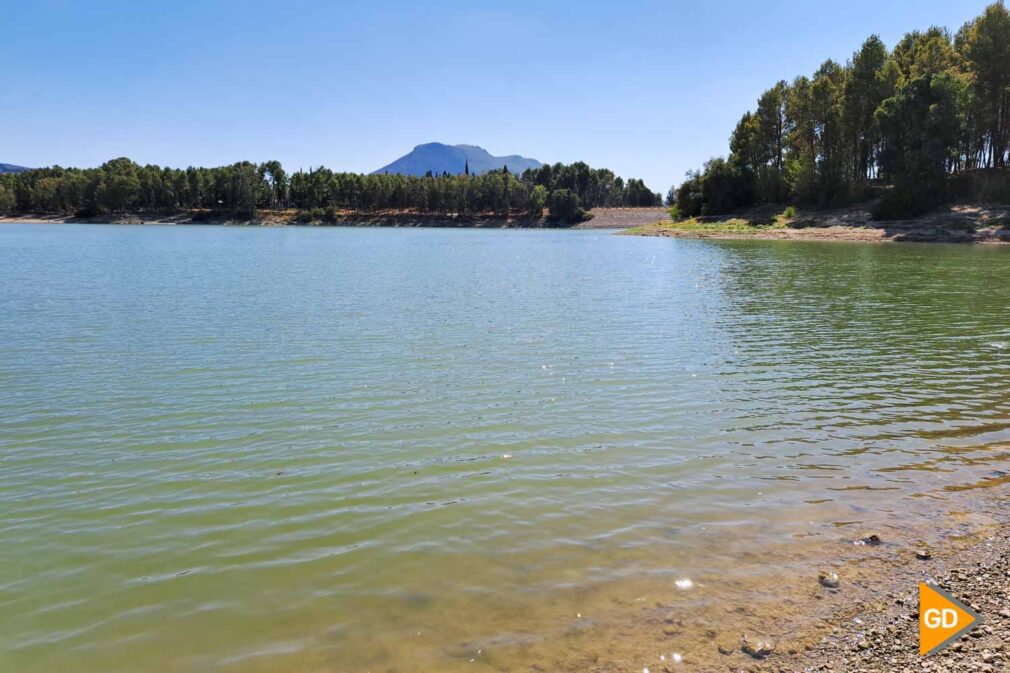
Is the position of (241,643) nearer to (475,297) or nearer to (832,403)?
(832,403)

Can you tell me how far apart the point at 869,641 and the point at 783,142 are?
127 m

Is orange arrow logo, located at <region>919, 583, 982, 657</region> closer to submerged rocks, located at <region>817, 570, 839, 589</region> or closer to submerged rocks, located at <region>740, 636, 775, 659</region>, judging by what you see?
submerged rocks, located at <region>817, 570, 839, 589</region>

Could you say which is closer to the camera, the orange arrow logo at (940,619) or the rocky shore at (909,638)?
the rocky shore at (909,638)

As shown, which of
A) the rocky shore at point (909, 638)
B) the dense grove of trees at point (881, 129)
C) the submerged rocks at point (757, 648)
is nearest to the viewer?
the rocky shore at point (909, 638)

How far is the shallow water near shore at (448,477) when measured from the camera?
24.8ft

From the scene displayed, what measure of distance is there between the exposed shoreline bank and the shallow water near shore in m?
60.3

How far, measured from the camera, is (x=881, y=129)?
3465 inches

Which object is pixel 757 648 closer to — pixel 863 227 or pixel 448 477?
pixel 448 477

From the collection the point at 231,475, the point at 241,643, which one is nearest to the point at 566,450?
the point at 231,475

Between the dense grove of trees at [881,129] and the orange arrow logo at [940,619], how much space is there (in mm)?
93080

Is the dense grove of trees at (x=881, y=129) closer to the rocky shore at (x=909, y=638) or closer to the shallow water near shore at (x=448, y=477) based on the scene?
the shallow water near shore at (x=448, y=477)

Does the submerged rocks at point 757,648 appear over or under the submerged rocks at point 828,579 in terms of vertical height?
under

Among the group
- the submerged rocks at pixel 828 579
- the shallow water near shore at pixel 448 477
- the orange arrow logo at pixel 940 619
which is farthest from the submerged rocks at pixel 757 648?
the submerged rocks at pixel 828 579

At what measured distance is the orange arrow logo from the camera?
6812 mm
